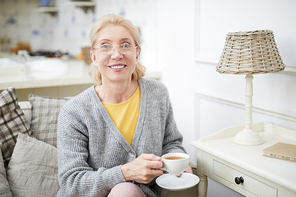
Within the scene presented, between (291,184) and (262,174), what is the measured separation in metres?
0.11

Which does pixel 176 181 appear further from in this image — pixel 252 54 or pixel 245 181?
pixel 252 54

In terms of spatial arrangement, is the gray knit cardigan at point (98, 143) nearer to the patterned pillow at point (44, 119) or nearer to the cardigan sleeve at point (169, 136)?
the cardigan sleeve at point (169, 136)

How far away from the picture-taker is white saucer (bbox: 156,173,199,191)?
1159mm

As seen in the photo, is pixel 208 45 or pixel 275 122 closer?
pixel 275 122

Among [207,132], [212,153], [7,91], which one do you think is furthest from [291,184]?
[7,91]

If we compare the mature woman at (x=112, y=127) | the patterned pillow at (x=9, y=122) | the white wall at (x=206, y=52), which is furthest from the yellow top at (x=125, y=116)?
the white wall at (x=206, y=52)

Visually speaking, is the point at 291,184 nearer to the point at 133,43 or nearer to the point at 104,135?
the point at 104,135

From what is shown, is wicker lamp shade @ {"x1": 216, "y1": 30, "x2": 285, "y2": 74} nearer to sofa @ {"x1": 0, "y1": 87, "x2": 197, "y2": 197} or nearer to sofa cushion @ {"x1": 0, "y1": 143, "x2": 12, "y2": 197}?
sofa @ {"x1": 0, "y1": 87, "x2": 197, "y2": 197}

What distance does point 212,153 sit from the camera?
132 centimetres

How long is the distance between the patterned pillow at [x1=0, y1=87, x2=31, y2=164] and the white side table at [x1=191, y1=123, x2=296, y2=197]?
91 cm

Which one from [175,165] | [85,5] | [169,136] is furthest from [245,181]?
[85,5]

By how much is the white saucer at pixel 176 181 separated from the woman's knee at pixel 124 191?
0.31ft

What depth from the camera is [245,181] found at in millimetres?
1199

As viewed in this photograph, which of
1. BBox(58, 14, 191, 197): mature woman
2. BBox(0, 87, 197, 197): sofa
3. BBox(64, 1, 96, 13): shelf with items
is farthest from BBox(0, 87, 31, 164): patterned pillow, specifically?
BBox(64, 1, 96, 13): shelf with items
